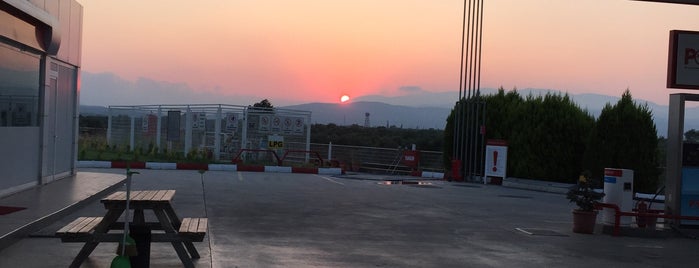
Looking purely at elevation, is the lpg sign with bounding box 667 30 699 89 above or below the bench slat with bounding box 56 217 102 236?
above

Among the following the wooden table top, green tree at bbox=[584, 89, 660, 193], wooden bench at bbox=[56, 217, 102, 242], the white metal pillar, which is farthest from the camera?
the white metal pillar

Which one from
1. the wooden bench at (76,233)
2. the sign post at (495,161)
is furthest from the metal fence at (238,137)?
the wooden bench at (76,233)

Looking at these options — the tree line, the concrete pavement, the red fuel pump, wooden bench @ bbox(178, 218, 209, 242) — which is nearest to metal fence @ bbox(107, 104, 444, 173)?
the tree line

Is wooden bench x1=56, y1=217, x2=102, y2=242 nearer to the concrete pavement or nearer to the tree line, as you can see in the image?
the concrete pavement

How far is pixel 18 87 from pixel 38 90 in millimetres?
1683

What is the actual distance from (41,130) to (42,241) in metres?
6.96

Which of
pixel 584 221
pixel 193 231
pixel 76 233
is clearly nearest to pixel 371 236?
pixel 584 221

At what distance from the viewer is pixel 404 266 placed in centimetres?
985

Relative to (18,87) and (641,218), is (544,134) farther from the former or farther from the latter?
(18,87)

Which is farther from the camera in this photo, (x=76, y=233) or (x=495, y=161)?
(x=495, y=161)

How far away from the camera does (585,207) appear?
566 inches

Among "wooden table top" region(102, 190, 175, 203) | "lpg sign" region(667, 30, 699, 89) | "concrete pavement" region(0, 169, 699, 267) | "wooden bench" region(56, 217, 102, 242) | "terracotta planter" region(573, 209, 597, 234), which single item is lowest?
"concrete pavement" region(0, 169, 699, 267)

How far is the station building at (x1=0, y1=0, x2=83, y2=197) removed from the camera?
14039 millimetres

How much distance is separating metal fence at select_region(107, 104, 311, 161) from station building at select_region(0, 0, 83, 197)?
16339 mm
